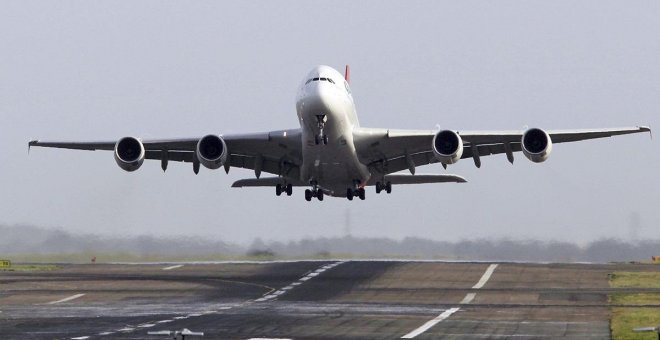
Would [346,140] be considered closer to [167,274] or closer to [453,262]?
[167,274]

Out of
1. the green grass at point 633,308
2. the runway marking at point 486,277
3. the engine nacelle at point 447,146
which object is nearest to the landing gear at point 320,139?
the engine nacelle at point 447,146

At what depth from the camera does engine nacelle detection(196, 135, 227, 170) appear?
5088cm

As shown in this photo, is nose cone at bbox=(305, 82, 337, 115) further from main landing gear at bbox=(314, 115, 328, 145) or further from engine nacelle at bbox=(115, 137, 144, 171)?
engine nacelle at bbox=(115, 137, 144, 171)

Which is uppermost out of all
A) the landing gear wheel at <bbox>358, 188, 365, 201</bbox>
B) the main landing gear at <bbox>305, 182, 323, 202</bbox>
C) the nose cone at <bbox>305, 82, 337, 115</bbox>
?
the nose cone at <bbox>305, 82, 337, 115</bbox>

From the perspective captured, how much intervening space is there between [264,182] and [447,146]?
42.7 ft

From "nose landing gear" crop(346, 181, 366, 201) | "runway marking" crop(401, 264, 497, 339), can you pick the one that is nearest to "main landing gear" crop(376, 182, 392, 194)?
"nose landing gear" crop(346, 181, 366, 201)

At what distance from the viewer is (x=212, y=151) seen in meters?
51.2

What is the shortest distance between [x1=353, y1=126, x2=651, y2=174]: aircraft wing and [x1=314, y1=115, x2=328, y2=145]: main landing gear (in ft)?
8.69

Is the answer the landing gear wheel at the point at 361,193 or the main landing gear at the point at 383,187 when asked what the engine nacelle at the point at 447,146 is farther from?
the main landing gear at the point at 383,187

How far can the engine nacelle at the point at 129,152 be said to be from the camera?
2018 inches

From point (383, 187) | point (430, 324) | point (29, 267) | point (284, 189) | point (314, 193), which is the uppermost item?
point (284, 189)

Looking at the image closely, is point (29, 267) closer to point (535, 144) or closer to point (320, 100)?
point (320, 100)

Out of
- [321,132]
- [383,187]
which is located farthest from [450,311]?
[383,187]

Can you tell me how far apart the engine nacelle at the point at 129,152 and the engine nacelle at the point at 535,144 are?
60.1 feet
